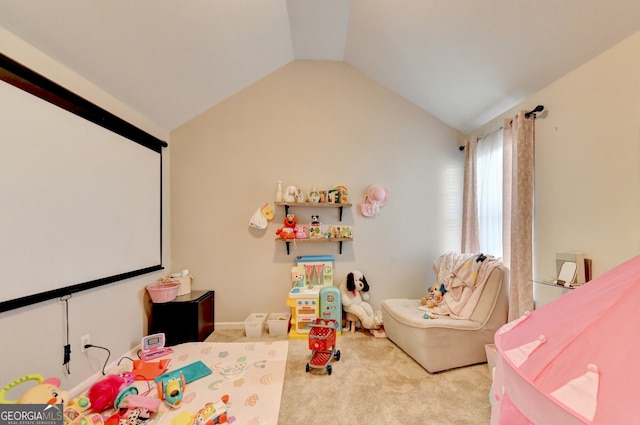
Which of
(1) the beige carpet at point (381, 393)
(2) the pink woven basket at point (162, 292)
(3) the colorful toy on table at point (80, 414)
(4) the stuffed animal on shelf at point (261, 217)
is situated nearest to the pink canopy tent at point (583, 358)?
(1) the beige carpet at point (381, 393)

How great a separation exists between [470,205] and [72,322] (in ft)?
12.0

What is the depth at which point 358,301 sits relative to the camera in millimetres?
2980

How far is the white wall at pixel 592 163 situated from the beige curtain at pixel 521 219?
0.07 metres

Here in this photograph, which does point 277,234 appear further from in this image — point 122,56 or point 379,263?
point 122,56

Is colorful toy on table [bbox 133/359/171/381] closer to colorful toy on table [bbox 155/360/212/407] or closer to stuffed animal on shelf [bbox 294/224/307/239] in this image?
colorful toy on table [bbox 155/360/212/407]

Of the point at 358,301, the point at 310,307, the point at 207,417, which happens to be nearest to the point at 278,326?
the point at 310,307

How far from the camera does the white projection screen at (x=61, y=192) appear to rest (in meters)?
1.46

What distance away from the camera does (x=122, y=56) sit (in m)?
1.97

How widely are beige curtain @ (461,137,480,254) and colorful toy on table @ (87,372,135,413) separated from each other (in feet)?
10.8

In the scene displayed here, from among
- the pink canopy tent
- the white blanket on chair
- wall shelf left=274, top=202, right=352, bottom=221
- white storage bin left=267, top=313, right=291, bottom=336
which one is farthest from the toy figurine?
the pink canopy tent

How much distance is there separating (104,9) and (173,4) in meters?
0.43

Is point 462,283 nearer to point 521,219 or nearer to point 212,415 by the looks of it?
point 521,219

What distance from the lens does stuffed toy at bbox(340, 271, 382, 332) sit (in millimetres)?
2824

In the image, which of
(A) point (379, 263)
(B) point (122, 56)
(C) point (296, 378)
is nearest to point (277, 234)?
(A) point (379, 263)
